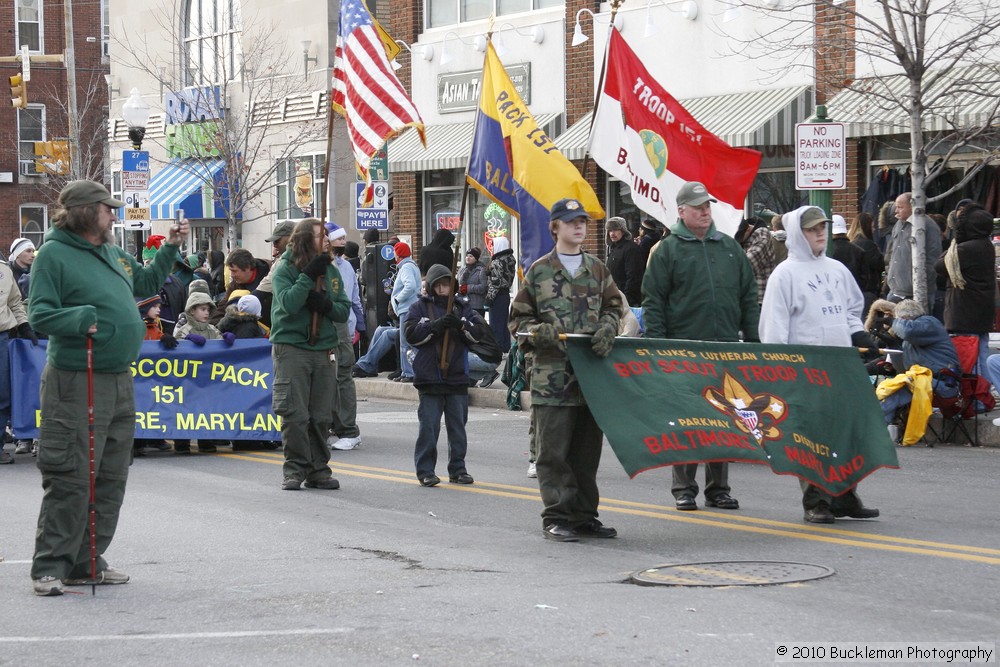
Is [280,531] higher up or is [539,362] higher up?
[539,362]

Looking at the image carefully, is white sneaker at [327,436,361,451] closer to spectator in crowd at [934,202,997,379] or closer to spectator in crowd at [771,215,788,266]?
spectator in crowd at [771,215,788,266]

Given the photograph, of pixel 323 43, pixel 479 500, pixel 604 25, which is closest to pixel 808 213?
pixel 479 500

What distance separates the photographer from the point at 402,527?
9.88 meters

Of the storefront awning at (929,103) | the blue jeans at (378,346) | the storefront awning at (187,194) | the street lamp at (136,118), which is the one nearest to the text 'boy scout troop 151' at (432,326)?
the storefront awning at (929,103)

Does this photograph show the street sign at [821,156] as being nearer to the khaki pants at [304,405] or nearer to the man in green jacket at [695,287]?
the man in green jacket at [695,287]

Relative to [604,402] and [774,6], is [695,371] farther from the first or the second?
[774,6]

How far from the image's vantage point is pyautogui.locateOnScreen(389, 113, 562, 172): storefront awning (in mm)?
27047

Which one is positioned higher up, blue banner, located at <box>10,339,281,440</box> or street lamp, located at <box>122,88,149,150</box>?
street lamp, located at <box>122,88,149,150</box>

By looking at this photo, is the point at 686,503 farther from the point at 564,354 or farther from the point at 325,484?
the point at 325,484

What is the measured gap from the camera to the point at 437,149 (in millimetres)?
27922

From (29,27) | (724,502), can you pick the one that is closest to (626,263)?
(724,502)

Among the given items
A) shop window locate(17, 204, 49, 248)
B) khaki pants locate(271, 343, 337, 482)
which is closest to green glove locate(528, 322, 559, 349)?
khaki pants locate(271, 343, 337, 482)

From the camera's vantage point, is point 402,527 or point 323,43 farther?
point 323,43

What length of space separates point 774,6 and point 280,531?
13713 mm
